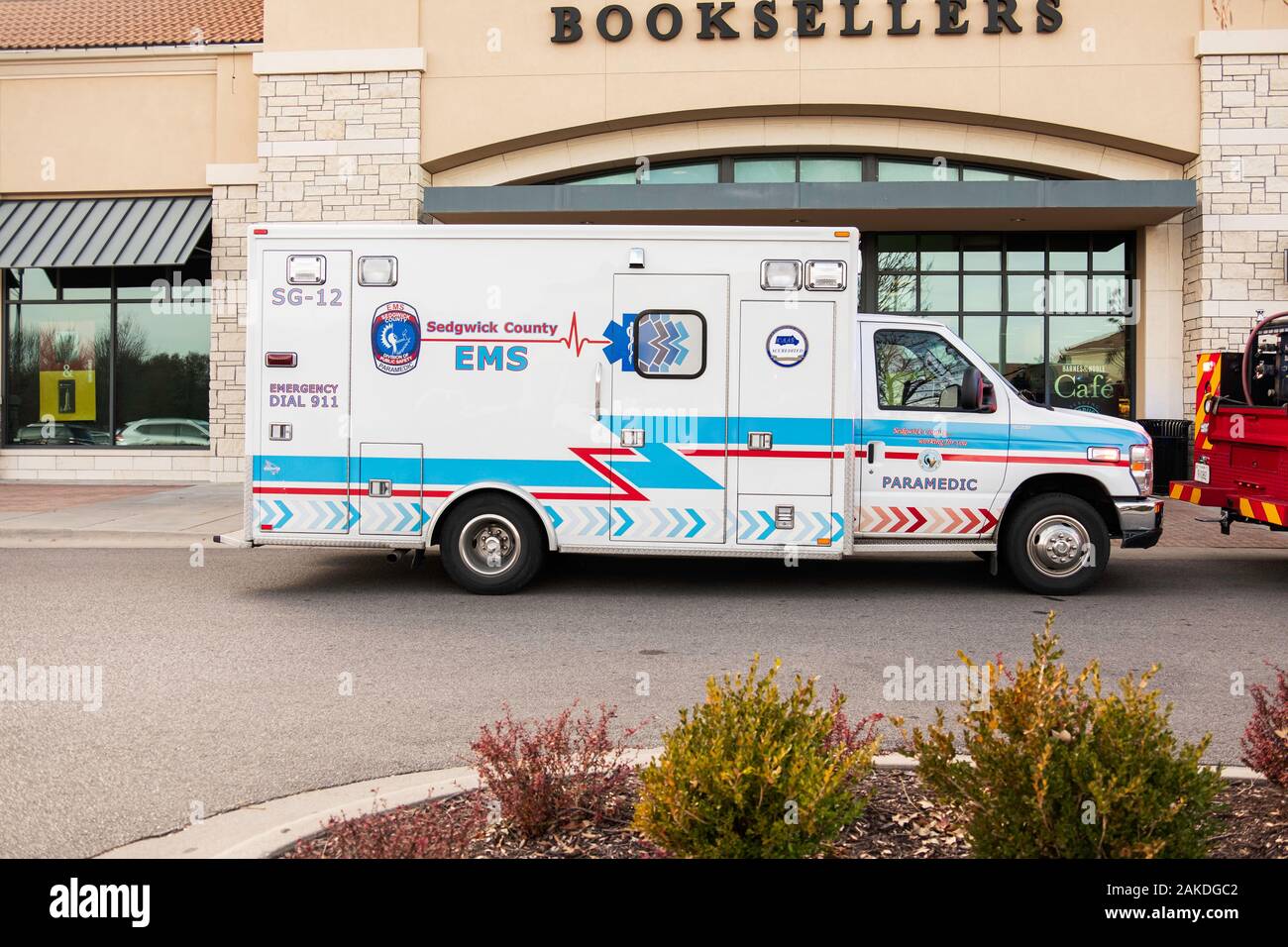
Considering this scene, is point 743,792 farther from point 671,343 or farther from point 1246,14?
point 1246,14

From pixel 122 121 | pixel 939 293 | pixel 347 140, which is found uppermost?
pixel 122 121

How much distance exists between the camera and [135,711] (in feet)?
19.4

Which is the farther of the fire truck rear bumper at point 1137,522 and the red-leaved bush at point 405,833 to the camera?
the fire truck rear bumper at point 1137,522

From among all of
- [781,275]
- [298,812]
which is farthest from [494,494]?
[298,812]

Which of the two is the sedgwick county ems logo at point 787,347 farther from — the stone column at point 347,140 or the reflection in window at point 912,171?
the stone column at point 347,140

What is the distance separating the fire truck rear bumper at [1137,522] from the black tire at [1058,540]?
0.17 metres

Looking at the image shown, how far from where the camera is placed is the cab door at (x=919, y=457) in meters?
9.37

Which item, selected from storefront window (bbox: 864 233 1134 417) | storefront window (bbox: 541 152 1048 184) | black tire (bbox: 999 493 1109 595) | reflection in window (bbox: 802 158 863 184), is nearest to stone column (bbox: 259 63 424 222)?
storefront window (bbox: 541 152 1048 184)

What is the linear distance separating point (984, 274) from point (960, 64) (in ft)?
11.0

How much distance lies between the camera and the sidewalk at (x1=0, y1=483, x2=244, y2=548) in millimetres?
12711

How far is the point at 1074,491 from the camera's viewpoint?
9664 millimetres

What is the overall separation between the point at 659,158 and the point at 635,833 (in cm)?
1618

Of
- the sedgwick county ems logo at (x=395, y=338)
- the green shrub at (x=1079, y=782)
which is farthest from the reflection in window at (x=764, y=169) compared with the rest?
the green shrub at (x=1079, y=782)
